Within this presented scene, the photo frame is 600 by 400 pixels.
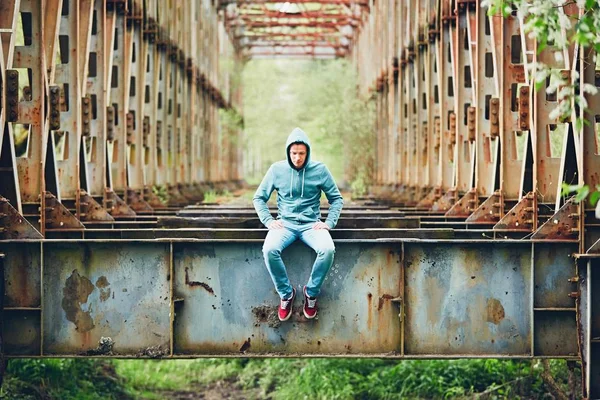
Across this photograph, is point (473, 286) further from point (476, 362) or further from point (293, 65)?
point (293, 65)

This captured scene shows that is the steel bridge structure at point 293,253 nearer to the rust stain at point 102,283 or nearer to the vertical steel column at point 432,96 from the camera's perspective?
the rust stain at point 102,283

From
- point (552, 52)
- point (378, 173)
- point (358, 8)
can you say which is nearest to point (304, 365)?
point (552, 52)

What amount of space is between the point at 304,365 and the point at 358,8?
2762 cm

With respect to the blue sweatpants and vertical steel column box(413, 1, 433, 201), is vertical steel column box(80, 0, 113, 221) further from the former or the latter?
vertical steel column box(413, 1, 433, 201)

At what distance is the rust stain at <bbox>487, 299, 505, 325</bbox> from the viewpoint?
8992 mm

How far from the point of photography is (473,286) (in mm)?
8984

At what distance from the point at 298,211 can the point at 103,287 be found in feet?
6.90

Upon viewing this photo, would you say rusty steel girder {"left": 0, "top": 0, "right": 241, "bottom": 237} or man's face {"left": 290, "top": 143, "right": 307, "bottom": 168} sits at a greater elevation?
rusty steel girder {"left": 0, "top": 0, "right": 241, "bottom": 237}

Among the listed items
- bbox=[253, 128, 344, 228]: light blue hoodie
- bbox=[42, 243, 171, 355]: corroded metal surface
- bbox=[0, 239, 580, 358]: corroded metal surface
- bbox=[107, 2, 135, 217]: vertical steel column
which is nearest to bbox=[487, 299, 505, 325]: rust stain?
bbox=[0, 239, 580, 358]: corroded metal surface

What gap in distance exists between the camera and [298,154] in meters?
8.24

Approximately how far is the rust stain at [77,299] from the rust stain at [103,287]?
74 mm

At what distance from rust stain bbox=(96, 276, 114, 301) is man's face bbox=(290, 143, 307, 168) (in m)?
2.26

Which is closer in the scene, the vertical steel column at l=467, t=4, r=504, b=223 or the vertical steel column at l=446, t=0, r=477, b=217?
the vertical steel column at l=467, t=4, r=504, b=223

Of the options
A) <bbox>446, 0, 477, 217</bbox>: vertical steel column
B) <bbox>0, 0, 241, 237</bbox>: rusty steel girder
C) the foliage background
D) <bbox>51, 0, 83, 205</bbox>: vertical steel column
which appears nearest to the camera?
<bbox>0, 0, 241, 237</bbox>: rusty steel girder
